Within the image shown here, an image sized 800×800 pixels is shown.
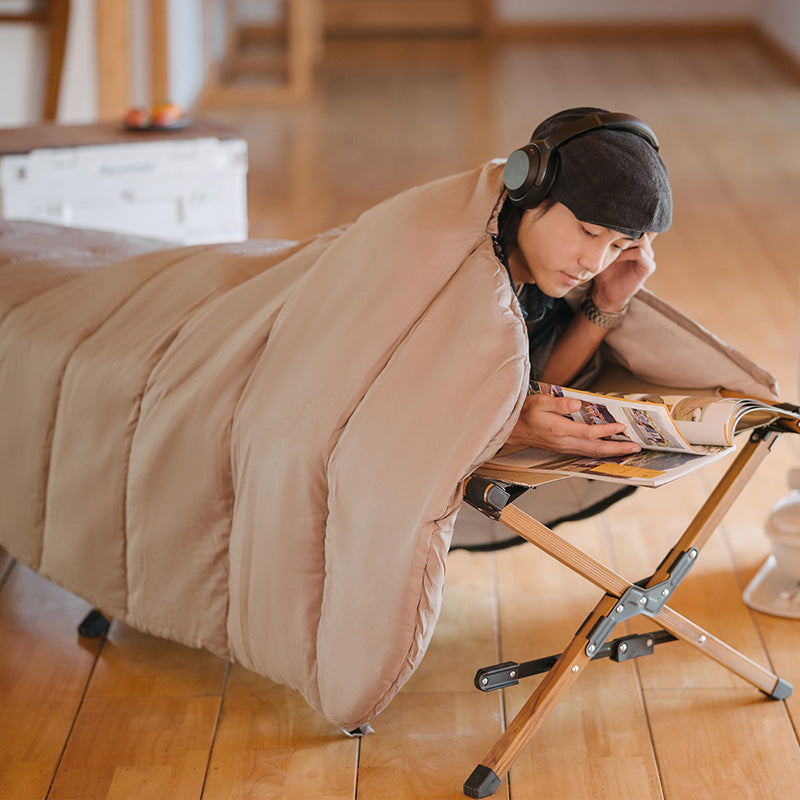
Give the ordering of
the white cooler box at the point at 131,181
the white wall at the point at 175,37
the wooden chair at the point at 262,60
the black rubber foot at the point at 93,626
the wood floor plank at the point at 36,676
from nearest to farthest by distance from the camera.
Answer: the wood floor plank at the point at 36,676
the black rubber foot at the point at 93,626
the white cooler box at the point at 131,181
the white wall at the point at 175,37
the wooden chair at the point at 262,60

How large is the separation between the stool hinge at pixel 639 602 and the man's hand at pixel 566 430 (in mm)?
211

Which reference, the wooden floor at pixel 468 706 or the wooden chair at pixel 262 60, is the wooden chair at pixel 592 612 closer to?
the wooden floor at pixel 468 706

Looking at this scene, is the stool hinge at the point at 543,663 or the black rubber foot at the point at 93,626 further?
the black rubber foot at the point at 93,626

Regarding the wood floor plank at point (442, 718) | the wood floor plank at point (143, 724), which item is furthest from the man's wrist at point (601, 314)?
the wood floor plank at point (143, 724)

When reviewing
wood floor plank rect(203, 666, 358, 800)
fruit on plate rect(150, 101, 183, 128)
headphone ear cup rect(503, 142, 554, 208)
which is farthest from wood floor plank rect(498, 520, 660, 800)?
fruit on plate rect(150, 101, 183, 128)

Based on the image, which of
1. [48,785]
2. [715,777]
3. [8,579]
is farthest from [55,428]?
[715,777]

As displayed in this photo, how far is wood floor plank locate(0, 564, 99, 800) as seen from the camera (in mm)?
1676

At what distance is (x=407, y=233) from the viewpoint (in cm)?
160

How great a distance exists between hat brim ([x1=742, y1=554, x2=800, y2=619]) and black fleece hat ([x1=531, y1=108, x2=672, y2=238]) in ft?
2.86

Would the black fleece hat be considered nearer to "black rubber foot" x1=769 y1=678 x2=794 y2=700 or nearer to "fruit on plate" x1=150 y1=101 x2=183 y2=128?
"black rubber foot" x1=769 y1=678 x2=794 y2=700

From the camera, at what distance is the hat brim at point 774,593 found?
81.4 inches

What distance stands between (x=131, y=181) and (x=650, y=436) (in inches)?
88.9

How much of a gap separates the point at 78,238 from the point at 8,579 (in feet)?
2.36

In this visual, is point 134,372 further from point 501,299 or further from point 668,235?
point 668,235
